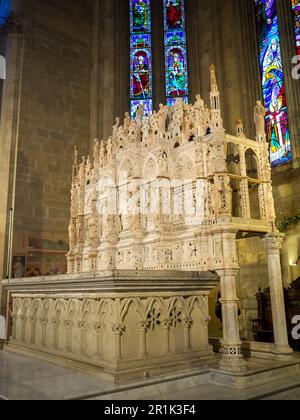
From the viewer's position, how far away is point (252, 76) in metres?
10.3

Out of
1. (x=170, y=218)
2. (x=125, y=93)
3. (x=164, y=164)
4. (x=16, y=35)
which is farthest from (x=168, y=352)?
(x=16, y=35)

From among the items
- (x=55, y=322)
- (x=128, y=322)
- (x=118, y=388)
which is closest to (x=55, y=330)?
(x=55, y=322)

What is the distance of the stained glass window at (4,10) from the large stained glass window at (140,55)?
3933mm

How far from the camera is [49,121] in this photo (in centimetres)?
1166

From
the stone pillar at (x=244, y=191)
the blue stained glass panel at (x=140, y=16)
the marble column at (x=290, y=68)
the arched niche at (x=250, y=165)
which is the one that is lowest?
the stone pillar at (x=244, y=191)

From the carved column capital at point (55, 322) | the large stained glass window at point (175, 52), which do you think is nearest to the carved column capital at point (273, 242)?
the carved column capital at point (55, 322)

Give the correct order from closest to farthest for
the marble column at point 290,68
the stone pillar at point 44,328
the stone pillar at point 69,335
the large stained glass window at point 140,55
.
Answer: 1. the stone pillar at point 69,335
2. the stone pillar at point 44,328
3. the marble column at point 290,68
4. the large stained glass window at point 140,55

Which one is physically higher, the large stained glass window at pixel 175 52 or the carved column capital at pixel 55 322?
the large stained glass window at pixel 175 52

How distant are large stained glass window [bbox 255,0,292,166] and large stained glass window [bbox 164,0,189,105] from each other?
2.59m

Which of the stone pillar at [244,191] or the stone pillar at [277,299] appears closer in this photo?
the stone pillar at [277,299]

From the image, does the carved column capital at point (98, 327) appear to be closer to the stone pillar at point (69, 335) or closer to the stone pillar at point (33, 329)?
the stone pillar at point (69, 335)

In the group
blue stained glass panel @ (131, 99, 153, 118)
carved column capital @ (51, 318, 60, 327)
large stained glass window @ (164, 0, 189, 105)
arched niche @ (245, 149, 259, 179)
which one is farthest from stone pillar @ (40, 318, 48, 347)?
large stained glass window @ (164, 0, 189, 105)

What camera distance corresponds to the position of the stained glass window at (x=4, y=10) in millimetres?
11589
